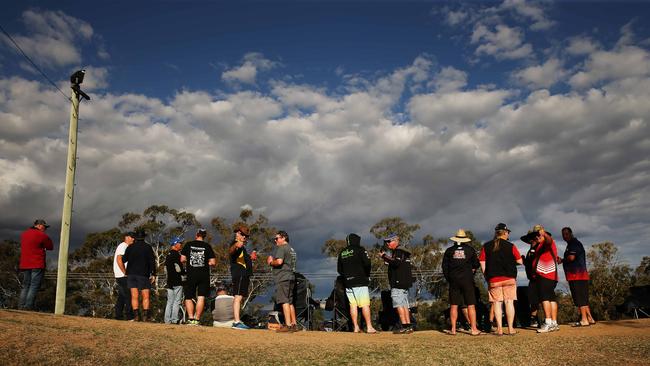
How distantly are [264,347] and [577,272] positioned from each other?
263 inches

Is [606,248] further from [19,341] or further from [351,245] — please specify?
[19,341]

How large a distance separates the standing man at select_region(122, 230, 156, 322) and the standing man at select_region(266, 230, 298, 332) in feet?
8.81

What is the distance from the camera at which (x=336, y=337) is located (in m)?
8.38

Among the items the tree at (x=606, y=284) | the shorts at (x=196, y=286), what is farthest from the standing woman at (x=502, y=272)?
the tree at (x=606, y=284)

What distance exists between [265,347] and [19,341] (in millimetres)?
2974

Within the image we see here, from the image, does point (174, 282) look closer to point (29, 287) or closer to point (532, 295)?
Result: point (29, 287)

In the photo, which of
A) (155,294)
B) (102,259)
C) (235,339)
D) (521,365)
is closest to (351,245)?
(235,339)

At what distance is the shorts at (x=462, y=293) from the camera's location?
8.92 meters

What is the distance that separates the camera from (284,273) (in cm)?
938

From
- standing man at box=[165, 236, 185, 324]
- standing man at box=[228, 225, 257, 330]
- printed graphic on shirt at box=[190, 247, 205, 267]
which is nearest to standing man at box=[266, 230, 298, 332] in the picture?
standing man at box=[228, 225, 257, 330]

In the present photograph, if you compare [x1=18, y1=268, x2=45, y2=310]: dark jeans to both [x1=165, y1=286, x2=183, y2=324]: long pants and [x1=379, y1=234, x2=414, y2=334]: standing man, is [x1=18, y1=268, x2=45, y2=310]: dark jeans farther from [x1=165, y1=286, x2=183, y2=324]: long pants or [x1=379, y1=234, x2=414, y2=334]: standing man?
[x1=379, y1=234, x2=414, y2=334]: standing man

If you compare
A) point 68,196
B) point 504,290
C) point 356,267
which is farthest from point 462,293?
point 68,196

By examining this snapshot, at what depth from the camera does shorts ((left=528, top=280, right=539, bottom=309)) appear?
10.1 meters

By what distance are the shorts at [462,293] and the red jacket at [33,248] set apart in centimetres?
807
